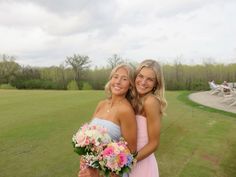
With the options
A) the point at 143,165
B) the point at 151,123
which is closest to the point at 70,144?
the point at 143,165

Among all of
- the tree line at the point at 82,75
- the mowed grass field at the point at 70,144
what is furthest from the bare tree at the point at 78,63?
the mowed grass field at the point at 70,144

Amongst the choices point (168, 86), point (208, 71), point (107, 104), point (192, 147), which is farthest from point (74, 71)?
point (107, 104)

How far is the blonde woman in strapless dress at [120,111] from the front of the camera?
2779mm

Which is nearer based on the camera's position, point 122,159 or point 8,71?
point 122,159

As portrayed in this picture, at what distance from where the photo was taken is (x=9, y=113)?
11.0 metres

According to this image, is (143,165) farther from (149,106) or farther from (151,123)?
(149,106)

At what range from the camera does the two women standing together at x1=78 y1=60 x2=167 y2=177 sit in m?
2.79

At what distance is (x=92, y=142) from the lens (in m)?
2.63

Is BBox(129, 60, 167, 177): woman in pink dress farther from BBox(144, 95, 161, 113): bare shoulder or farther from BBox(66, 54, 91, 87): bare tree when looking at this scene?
BBox(66, 54, 91, 87): bare tree

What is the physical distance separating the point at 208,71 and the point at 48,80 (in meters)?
17.1

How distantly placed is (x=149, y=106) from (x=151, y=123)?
145mm

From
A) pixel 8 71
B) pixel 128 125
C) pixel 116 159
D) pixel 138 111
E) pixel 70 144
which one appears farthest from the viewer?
pixel 8 71

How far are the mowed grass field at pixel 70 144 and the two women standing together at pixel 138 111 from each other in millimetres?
2746

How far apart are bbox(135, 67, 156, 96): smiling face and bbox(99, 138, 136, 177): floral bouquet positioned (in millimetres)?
514
